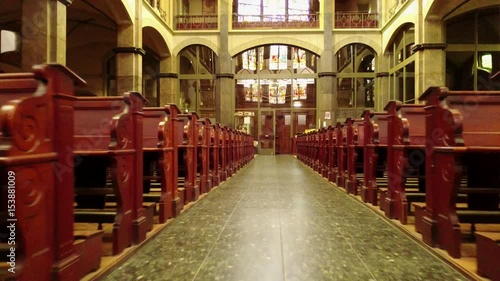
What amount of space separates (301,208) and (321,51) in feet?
40.9

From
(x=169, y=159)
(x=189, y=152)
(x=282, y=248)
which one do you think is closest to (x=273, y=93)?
(x=189, y=152)

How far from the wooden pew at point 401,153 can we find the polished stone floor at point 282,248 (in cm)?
21

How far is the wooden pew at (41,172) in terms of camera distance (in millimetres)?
1467

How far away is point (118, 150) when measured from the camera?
2363 mm

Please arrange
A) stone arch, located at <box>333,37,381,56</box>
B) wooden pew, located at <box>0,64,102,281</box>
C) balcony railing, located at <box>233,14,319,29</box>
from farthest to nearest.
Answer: balcony railing, located at <box>233,14,319,29</box> → stone arch, located at <box>333,37,381,56</box> → wooden pew, located at <box>0,64,102,281</box>

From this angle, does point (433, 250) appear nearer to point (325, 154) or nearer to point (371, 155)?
point (371, 155)

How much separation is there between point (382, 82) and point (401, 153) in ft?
41.0

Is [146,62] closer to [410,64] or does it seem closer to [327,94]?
[327,94]

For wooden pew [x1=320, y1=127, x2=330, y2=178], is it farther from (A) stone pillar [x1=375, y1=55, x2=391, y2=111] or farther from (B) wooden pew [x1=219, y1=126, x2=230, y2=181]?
(A) stone pillar [x1=375, y1=55, x2=391, y2=111]

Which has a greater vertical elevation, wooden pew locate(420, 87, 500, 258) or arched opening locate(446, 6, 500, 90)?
arched opening locate(446, 6, 500, 90)

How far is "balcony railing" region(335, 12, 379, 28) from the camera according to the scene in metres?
15.2

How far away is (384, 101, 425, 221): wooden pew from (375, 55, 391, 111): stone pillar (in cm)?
1148

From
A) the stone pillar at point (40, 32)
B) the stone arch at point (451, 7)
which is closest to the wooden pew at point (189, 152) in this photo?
the stone pillar at point (40, 32)

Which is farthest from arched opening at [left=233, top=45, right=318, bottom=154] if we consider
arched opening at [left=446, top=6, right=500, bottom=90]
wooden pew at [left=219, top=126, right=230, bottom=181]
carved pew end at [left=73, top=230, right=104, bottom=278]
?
carved pew end at [left=73, top=230, right=104, bottom=278]
